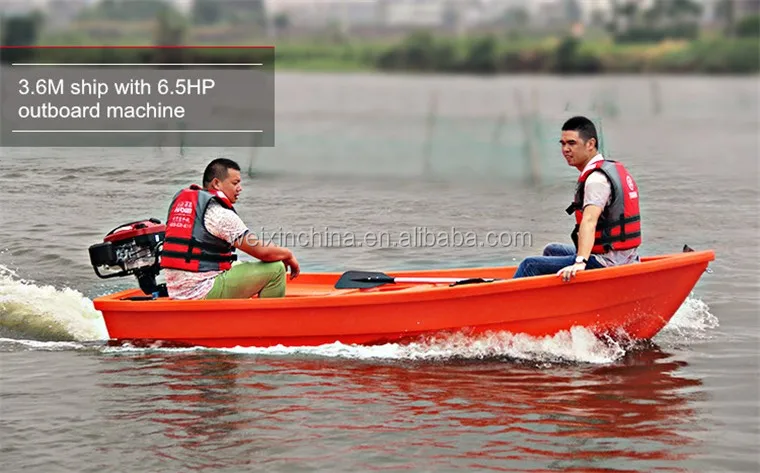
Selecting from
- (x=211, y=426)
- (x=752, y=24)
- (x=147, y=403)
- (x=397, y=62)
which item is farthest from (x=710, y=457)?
(x=752, y=24)

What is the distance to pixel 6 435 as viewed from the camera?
7016 millimetres

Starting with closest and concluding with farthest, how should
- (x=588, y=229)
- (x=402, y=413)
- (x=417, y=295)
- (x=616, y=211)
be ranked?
1. (x=402, y=413)
2. (x=588, y=229)
3. (x=616, y=211)
4. (x=417, y=295)

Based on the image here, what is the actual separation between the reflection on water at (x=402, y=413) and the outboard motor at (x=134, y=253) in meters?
0.71

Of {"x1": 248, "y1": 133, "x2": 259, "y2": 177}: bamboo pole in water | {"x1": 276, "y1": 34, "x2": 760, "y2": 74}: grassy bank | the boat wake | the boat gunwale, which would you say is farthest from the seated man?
{"x1": 276, "y1": 34, "x2": 760, "y2": 74}: grassy bank

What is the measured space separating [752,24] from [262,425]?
7114 cm

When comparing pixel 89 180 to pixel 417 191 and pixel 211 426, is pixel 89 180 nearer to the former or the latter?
pixel 417 191

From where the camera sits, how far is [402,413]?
7355 mm

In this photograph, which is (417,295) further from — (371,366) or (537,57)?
(537,57)

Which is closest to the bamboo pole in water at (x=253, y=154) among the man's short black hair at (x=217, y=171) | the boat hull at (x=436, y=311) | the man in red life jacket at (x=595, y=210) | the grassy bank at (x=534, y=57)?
the boat hull at (x=436, y=311)

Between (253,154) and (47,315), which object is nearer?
(47,315)

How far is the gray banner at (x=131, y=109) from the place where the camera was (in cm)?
2091

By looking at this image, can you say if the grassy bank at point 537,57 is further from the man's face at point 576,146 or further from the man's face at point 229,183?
the man's face at point 229,183

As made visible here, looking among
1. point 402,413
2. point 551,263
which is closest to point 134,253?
point 402,413

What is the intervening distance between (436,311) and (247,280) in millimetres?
1349
